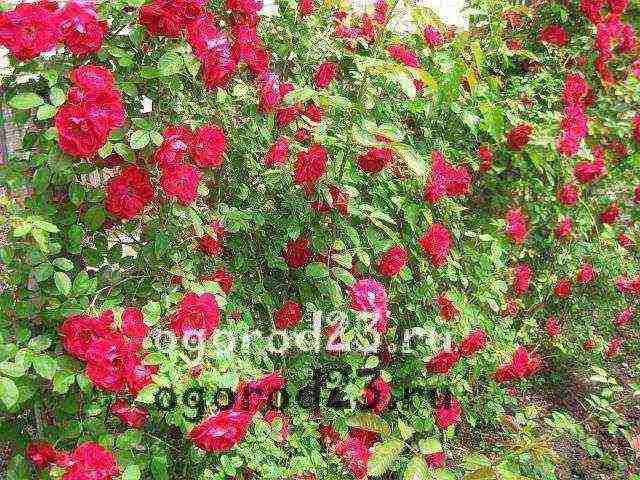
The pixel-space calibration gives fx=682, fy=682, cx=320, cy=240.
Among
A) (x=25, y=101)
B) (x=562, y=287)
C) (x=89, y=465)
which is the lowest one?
(x=562, y=287)

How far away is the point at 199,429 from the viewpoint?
4.59ft

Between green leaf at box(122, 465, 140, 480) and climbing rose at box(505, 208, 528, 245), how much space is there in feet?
5.08

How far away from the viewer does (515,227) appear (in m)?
2.44

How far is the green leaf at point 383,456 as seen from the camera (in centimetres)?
167

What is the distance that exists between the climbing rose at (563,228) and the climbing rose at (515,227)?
311 millimetres

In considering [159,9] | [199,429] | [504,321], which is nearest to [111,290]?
[199,429]

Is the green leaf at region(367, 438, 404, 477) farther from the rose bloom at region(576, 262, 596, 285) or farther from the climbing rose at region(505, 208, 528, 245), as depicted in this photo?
the rose bloom at region(576, 262, 596, 285)

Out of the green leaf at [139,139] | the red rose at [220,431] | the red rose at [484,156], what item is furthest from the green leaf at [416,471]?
the red rose at [484,156]

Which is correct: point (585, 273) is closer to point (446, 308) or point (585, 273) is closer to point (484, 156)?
point (484, 156)

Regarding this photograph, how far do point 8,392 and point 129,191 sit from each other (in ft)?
A: 1.53

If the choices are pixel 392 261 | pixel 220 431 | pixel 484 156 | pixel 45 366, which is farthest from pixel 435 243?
pixel 45 366

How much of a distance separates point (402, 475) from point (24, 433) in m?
0.97

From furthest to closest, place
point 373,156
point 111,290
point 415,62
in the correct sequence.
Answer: point 415,62 → point 373,156 → point 111,290

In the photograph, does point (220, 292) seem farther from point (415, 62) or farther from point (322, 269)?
point (415, 62)
